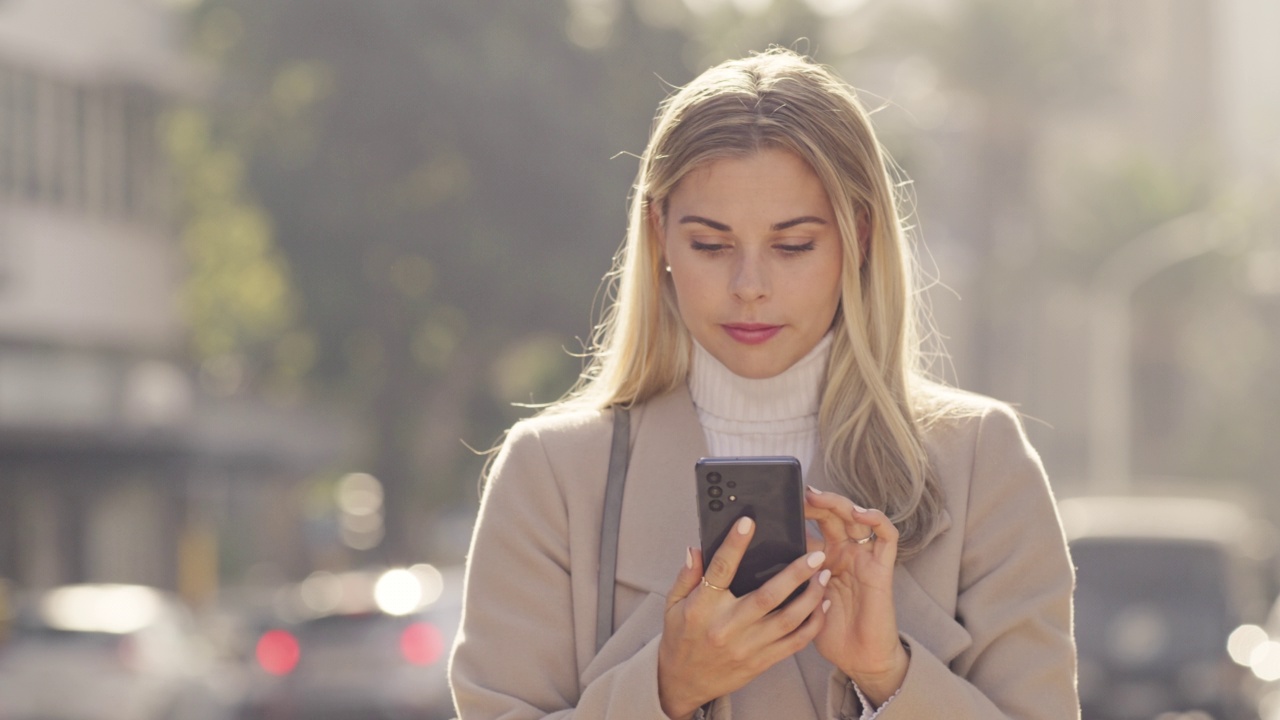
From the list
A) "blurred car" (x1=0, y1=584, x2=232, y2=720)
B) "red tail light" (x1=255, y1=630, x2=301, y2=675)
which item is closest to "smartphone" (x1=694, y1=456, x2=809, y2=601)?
"red tail light" (x1=255, y1=630, x2=301, y2=675)

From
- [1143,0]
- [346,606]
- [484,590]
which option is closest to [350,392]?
[346,606]

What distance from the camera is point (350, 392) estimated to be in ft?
100

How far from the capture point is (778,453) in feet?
10.3

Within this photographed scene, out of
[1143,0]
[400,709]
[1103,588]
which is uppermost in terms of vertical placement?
[1143,0]

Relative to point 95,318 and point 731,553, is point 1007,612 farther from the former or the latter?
point 95,318

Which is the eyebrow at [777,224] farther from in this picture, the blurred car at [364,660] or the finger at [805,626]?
the blurred car at [364,660]

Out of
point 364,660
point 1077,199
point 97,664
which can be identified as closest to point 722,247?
point 364,660

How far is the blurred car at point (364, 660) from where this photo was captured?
14281mm

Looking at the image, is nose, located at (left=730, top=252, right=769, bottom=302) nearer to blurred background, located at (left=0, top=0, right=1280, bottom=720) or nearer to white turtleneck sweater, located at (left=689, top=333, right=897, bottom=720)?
white turtleneck sweater, located at (left=689, top=333, right=897, bottom=720)

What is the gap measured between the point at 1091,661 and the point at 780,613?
9094 millimetres

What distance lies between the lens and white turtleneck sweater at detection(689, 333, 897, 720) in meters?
3.12

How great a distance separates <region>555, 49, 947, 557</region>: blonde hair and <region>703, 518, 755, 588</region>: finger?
1.20 ft

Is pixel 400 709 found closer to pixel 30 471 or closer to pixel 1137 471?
pixel 30 471

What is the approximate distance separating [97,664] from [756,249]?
13280 millimetres
